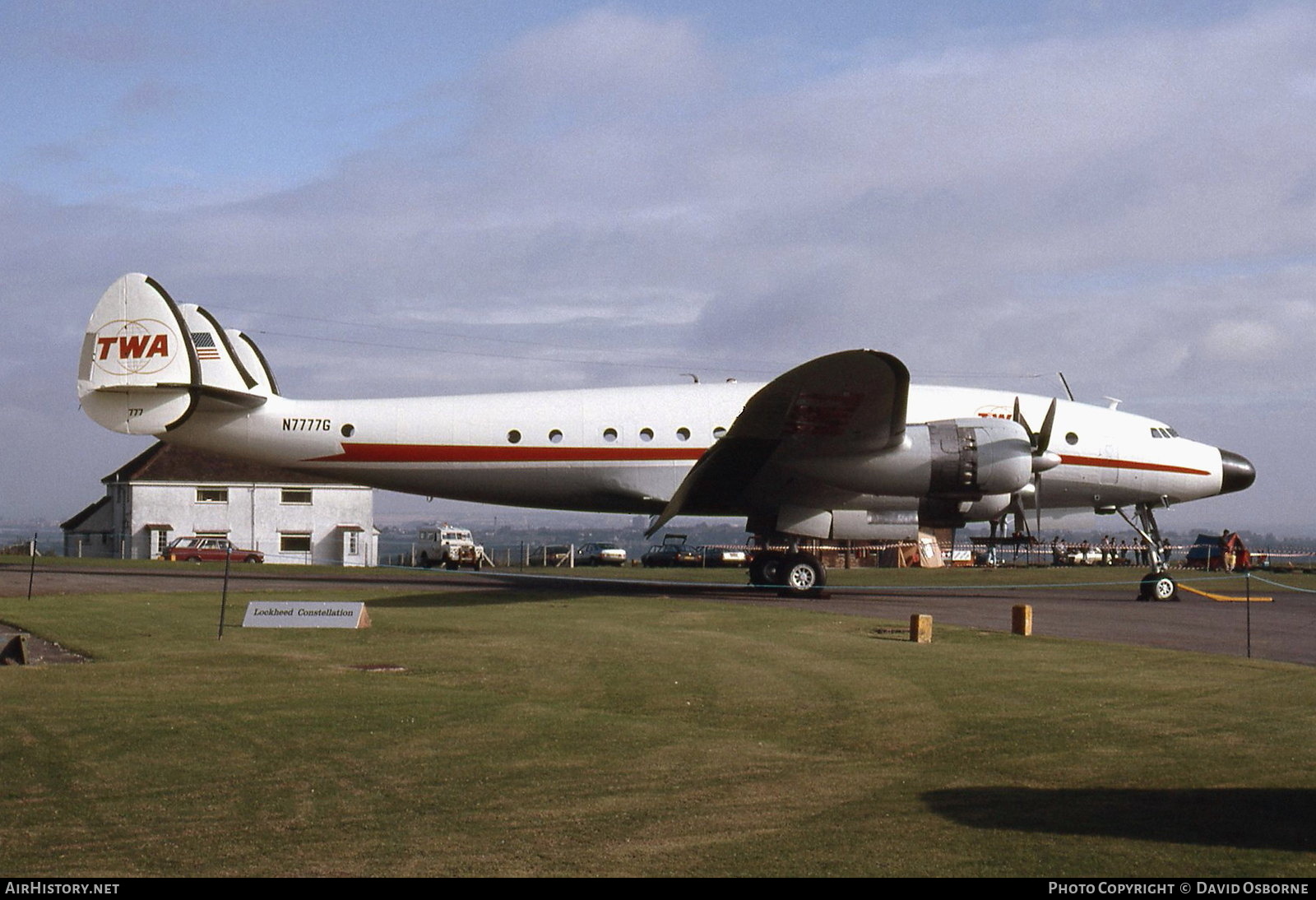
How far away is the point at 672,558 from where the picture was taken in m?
56.6

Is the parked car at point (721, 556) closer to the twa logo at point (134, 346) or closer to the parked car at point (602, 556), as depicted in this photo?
the parked car at point (602, 556)

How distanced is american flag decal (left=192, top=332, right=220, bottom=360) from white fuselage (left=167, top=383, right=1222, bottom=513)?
4.88 ft

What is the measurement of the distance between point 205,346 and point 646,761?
21.8m

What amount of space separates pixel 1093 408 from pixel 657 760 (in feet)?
73.4

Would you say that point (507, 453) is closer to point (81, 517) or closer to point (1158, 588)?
point (1158, 588)

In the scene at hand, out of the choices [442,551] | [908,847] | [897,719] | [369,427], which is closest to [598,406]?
[369,427]

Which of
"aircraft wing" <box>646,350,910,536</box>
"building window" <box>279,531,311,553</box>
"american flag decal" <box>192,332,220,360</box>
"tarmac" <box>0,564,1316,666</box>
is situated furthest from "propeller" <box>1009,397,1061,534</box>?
"building window" <box>279,531,311,553</box>

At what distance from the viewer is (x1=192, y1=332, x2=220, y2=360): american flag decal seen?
1065 inches

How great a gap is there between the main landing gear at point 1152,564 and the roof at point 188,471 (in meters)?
46.4

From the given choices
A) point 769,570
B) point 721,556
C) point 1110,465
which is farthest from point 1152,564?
point 721,556

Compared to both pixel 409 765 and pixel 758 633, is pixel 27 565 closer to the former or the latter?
pixel 758 633

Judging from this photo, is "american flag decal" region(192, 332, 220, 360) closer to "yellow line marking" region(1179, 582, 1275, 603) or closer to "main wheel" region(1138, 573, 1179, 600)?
"main wheel" region(1138, 573, 1179, 600)

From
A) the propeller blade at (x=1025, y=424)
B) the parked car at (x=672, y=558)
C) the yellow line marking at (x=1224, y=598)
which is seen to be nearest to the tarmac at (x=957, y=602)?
the yellow line marking at (x=1224, y=598)

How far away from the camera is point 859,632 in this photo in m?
17.5
